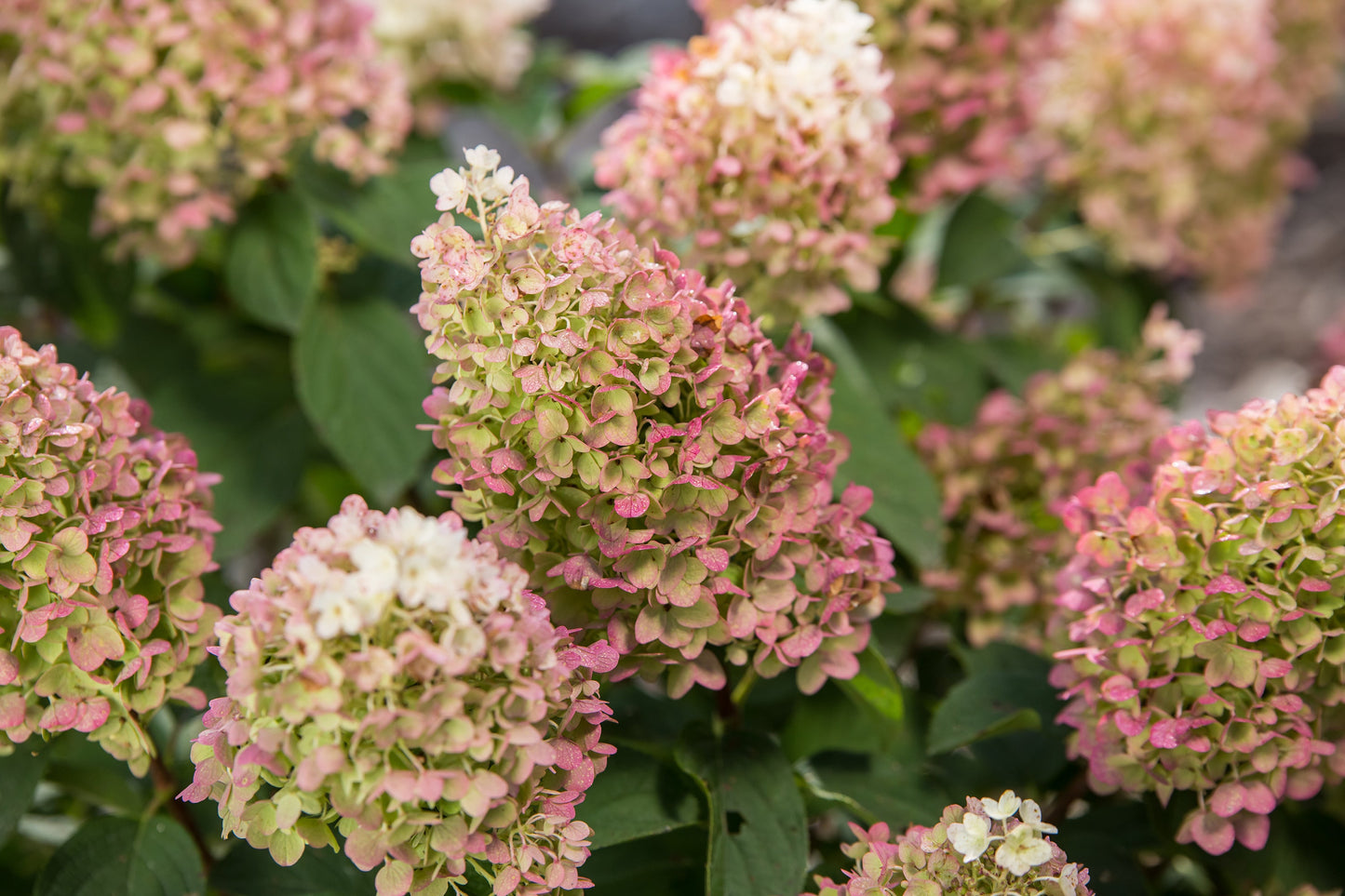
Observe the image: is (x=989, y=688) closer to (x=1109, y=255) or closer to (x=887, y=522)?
(x=887, y=522)

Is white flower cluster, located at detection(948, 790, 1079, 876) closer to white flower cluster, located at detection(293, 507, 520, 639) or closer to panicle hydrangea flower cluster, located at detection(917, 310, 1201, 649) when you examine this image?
white flower cluster, located at detection(293, 507, 520, 639)

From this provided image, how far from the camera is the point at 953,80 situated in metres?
1.08

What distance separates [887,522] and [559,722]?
41 centimetres

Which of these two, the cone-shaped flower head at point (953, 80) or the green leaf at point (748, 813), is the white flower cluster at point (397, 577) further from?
the cone-shaped flower head at point (953, 80)

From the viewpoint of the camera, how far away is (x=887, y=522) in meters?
0.90

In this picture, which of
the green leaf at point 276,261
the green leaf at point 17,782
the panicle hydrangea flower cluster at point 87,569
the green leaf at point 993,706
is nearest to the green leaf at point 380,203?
the green leaf at point 276,261

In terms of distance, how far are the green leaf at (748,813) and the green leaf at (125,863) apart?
14.1 inches

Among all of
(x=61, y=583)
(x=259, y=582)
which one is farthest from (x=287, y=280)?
(x=259, y=582)

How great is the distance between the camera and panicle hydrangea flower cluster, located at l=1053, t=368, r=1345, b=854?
2.12 ft

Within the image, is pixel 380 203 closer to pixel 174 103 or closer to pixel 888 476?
pixel 174 103

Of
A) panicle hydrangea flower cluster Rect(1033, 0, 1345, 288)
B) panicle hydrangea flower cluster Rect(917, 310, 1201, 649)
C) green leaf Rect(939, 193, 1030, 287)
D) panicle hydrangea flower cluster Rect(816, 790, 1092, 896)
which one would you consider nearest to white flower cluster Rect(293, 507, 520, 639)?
panicle hydrangea flower cluster Rect(816, 790, 1092, 896)

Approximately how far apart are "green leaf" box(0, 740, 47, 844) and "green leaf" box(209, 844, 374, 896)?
0.44 feet

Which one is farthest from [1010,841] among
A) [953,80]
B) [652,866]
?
[953,80]

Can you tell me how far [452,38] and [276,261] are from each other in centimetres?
55
